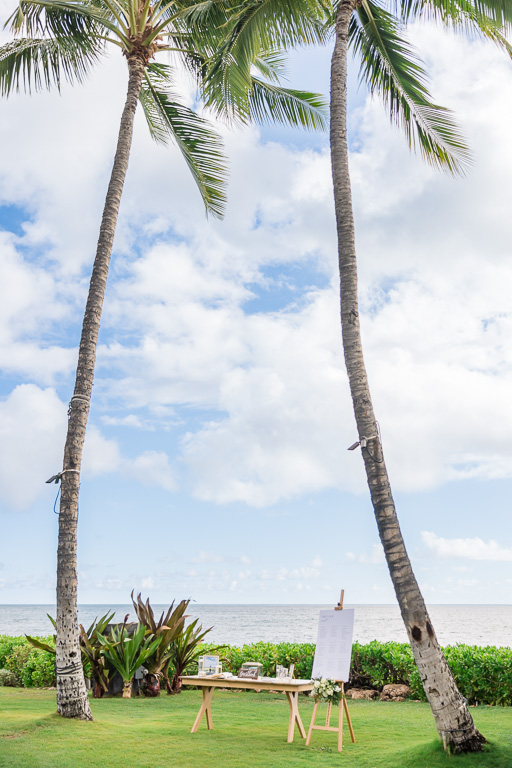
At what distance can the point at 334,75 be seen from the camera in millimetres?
8391

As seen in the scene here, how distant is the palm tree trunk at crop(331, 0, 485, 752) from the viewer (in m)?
5.85

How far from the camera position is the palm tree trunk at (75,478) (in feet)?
25.4

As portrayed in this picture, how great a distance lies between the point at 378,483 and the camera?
6.56 m

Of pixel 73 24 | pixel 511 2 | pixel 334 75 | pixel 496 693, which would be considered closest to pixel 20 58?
pixel 73 24

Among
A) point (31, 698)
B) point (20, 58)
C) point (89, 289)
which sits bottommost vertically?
point (31, 698)

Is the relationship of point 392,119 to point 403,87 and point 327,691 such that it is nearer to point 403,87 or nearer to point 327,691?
point 403,87

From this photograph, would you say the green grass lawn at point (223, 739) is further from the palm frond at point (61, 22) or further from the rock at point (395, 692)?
the palm frond at point (61, 22)

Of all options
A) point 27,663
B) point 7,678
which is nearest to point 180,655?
point 27,663

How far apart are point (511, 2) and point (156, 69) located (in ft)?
20.3

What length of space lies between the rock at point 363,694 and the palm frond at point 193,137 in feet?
27.9

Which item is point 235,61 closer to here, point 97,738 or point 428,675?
point 428,675

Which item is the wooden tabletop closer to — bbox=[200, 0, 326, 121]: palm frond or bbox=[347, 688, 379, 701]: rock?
bbox=[347, 688, 379, 701]: rock

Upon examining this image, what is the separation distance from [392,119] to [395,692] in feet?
27.7

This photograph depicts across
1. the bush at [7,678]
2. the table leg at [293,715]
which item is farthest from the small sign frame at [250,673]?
the bush at [7,678]
